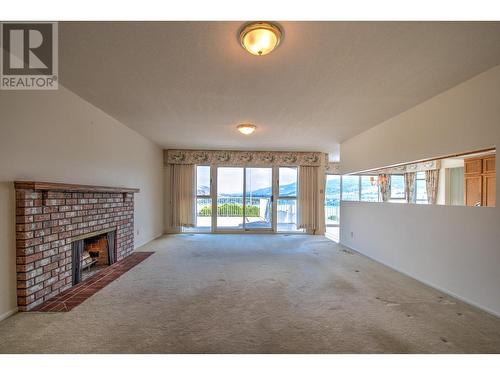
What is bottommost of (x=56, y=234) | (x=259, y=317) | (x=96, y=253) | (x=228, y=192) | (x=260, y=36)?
(x=259, y=317)

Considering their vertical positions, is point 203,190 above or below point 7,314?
above

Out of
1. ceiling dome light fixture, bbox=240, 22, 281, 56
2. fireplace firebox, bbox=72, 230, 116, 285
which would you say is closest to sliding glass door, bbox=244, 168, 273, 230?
fireplace firebox, bbox=72, 230, 116, 285

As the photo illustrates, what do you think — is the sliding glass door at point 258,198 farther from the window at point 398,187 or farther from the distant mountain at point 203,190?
the window at point 398,187

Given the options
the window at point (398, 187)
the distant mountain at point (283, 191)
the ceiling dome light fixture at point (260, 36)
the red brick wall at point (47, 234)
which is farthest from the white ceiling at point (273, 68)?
the distant mountain at point (283, 191)

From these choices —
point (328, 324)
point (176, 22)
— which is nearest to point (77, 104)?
point (176, 22)

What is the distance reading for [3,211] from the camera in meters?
1.93

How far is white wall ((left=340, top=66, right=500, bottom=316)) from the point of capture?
216cm

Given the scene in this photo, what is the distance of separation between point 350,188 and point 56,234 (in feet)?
Answer: 16.4

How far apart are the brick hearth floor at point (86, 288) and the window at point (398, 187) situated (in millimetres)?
4153

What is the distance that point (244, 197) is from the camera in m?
6.51

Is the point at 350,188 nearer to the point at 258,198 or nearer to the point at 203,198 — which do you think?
the point at 258,198

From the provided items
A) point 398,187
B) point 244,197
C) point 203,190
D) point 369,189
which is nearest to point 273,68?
point 398,187

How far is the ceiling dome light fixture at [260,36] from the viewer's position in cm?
155

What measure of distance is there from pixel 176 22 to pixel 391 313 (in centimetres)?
296
